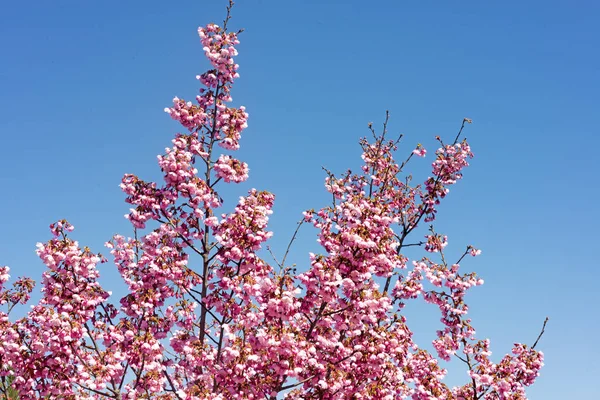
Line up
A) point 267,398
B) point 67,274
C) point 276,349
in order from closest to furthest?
point 276,349, point 267,398, point 67,274

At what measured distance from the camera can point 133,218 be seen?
11.8 m

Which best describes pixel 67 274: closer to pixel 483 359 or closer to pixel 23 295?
pixel 23 295

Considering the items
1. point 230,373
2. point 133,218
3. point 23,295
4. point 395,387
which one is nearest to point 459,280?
point 395,387

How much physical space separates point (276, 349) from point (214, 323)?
2420mm

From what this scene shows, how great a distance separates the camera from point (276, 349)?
32.2 ft

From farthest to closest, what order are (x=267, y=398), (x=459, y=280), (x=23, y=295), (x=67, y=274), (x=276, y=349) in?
(x=23, y=295)
(x=459, y=280)
(x=67, y=274)
(x=267, y=398)
(x=276, y=349)

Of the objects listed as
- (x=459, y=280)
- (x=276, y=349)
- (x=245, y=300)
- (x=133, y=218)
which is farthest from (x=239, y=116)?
(x=459, y=280)

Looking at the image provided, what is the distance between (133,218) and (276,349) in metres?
4.32

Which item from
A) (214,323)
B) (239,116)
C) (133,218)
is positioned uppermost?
(239,116)

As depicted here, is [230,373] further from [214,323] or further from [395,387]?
[395,387]

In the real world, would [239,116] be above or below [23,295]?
above

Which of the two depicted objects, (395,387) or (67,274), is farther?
(395,387)

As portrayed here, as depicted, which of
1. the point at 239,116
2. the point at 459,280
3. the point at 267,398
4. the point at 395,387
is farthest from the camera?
the point at 459,280

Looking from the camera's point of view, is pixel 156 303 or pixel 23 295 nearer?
pixel 156 303
